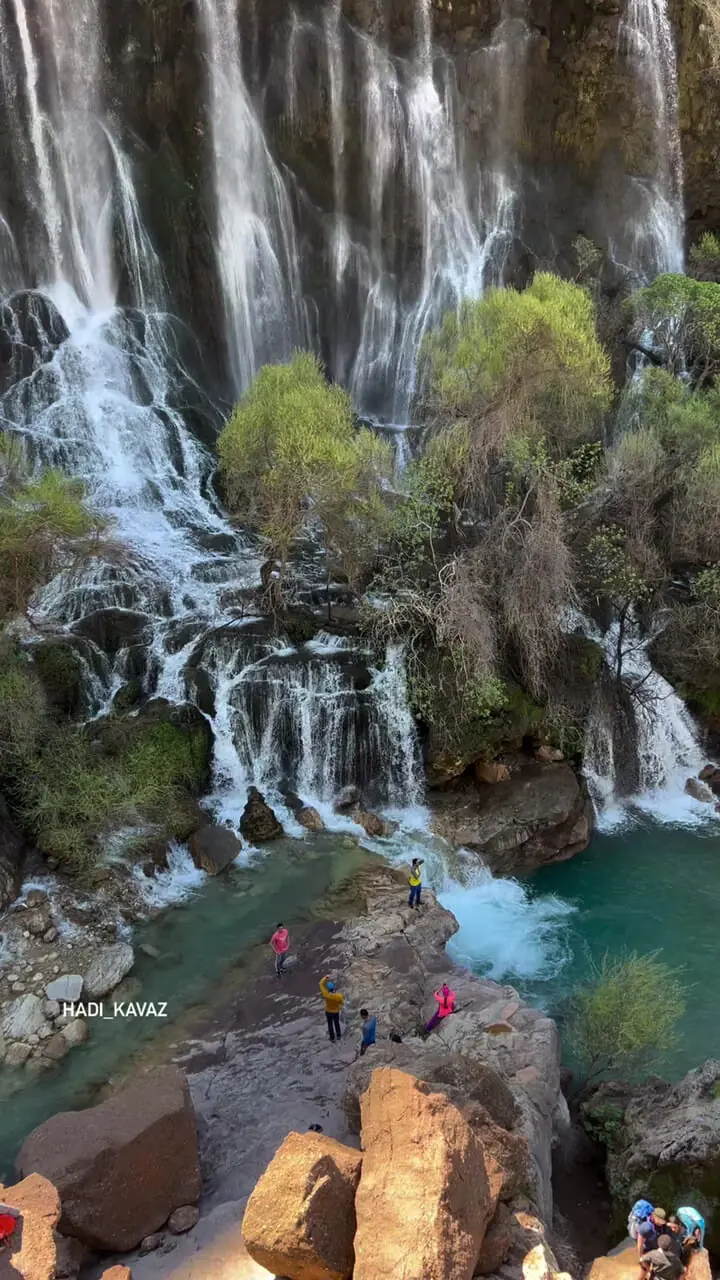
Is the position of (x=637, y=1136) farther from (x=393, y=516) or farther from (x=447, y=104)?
(x=447, y=104)

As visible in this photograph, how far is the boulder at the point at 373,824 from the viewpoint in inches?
666

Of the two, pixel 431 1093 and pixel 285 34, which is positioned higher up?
pixel 285 34

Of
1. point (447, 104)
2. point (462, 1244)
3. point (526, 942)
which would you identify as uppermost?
point (447, 104)

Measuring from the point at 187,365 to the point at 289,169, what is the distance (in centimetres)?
828

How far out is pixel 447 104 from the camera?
29.5 m

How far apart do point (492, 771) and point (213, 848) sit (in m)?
6.18

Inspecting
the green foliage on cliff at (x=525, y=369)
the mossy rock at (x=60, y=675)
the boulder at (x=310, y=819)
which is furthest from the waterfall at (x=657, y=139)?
the mossy rock at (x=60, y=675)

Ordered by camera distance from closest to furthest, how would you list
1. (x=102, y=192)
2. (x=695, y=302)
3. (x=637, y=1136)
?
(x=637, y=1136), (x=695, y=302), (x=102, y=192)

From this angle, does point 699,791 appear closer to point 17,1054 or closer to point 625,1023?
point 625,1023

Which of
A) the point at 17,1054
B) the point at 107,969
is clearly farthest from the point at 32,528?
the point at 17,1054

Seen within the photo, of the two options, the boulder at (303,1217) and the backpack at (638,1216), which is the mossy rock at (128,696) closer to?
the boulder at (303,1217)

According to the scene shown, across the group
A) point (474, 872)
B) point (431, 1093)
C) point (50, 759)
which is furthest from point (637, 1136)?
point (50, 759)

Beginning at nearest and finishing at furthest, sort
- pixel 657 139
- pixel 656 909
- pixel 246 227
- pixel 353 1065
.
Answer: pixel 353 1065 → pixel 656 909 → pixel 246 227 → pixel 657 139

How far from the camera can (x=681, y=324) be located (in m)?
22.6
